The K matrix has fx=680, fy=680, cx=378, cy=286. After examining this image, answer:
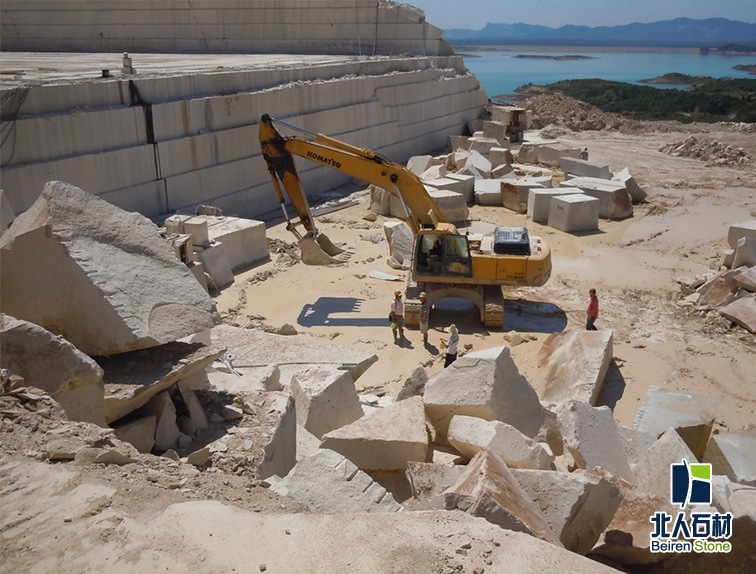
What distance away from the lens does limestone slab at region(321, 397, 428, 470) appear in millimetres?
5754

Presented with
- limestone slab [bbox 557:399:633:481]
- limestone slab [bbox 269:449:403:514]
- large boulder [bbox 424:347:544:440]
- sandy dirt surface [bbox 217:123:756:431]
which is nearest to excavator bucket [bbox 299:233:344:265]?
sandy dirt surface [bbox 217:123:756:431]

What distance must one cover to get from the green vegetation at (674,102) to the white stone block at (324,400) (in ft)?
110

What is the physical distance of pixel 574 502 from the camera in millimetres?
4715

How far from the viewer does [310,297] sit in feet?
38.4

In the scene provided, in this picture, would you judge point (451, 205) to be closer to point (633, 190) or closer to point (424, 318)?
point (633, 190)

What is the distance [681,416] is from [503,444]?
257 centimetres

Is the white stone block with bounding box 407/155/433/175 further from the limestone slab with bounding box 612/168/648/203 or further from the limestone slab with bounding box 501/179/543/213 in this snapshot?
the limestone slab with bounding box 612/168/648/203

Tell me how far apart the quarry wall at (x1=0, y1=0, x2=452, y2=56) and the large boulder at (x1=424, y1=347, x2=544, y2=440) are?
21243mm

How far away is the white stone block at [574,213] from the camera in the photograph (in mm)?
15852

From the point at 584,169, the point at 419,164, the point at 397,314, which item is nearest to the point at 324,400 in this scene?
the point at 397,314

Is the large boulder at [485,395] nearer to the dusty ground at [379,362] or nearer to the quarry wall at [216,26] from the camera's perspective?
the dusty ground at [379,362]

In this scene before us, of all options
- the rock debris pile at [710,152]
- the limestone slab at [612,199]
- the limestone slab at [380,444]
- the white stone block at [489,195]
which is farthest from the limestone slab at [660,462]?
the rock debris pile at [710,152]

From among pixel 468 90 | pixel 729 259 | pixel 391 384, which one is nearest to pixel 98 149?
pixel 391 384

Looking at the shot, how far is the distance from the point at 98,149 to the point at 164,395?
27.2 ft
